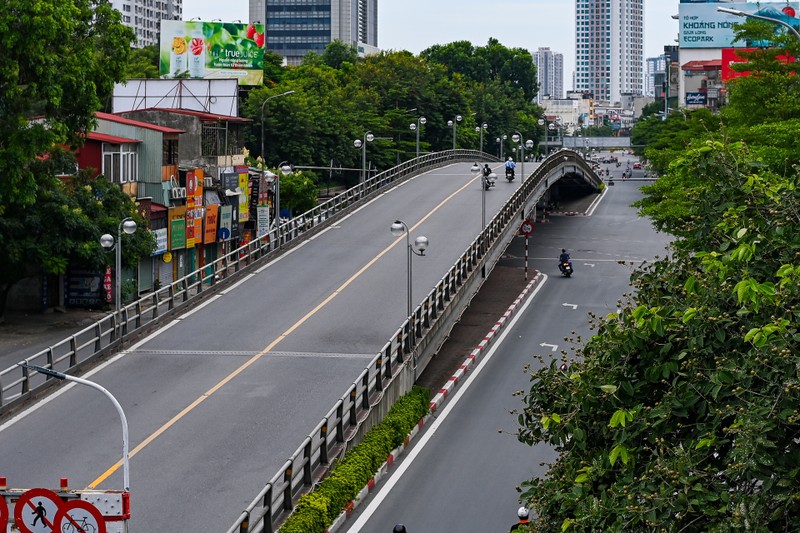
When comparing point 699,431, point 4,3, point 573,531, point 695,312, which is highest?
point 4,3

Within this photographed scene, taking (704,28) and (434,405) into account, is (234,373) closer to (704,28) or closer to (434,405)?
(434,405)

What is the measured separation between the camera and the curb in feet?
88.2

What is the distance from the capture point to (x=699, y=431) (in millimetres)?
14727

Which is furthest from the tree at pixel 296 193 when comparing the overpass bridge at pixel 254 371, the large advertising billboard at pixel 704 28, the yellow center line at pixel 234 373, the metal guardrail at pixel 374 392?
the large advertising billboard at pixel 704 28

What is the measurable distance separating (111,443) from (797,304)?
18259mm

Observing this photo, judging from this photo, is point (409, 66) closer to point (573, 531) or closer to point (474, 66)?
point (474, 66)

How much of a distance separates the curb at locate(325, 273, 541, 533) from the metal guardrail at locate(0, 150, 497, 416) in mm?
8263

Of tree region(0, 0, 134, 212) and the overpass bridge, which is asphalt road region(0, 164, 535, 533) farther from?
tree region(0, 0, 134, 212)

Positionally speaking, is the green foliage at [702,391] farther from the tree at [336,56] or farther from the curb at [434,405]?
the tree at [336,56]

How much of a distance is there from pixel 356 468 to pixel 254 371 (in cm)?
756

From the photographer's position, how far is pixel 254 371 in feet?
114

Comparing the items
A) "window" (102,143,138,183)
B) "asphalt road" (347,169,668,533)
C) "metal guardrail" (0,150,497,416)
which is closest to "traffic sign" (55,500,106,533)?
"asphalt road" (347,169,668,533)

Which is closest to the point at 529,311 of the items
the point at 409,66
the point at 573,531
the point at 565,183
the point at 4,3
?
the point at 4,3

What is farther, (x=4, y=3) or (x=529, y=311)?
(x=529, y=311)
